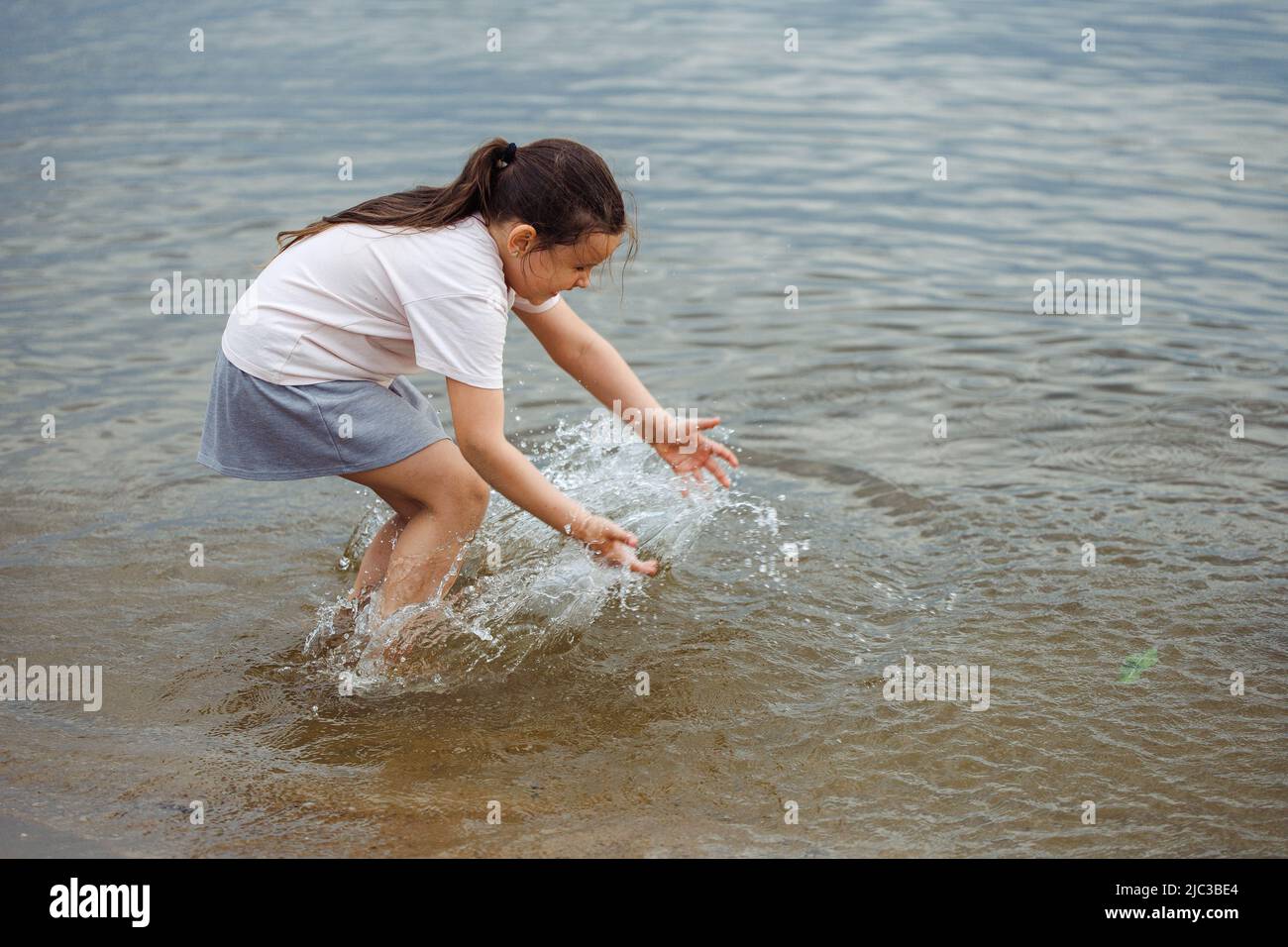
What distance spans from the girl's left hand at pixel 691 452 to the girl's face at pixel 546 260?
657 mm

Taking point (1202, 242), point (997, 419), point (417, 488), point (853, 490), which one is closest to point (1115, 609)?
point (853, 490)

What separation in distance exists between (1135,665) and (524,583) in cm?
195

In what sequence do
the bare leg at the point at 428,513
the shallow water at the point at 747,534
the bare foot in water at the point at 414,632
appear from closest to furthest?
the shallow water at the point at 747,534 → the bare leg at the point at 428,513 → the bare foot in water at the point at 414,632

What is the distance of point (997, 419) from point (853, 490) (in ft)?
3.31

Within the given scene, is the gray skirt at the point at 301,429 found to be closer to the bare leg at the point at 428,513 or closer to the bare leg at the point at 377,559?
the bare leg at the point at 428,513

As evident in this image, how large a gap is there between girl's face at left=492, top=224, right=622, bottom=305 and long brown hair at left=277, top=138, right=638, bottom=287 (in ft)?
0.08

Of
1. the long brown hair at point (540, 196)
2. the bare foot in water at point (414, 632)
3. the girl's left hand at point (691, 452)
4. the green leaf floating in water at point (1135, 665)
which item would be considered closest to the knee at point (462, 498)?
the bare foot in water at point (414, 632)

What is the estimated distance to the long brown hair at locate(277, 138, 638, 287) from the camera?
343 centimetres

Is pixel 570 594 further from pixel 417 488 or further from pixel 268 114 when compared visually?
pixel 268 114

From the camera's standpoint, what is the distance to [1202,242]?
27.6ft

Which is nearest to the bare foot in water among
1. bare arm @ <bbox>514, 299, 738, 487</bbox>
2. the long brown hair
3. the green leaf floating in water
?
bare arm @ <bbox>514, 299, 738, 487</bbox>

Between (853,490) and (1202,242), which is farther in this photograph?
(1202,242)

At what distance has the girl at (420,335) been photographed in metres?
3.44

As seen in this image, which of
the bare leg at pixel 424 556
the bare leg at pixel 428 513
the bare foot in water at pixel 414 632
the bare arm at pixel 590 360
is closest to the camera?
the bare leg at pixel 428 513
